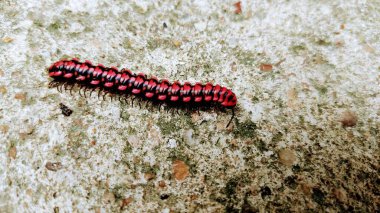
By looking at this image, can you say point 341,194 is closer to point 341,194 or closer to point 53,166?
point 341,194

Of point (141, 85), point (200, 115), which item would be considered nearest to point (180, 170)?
point (200, 115)

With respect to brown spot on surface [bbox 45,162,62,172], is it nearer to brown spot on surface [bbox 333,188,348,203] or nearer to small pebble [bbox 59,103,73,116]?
small pebble [bbox 59,103,73,116]

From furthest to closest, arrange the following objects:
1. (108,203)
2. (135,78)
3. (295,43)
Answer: (295,43)
(135,78)
(108,203)

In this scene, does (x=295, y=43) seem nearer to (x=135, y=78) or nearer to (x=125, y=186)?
(x=135, y=78)

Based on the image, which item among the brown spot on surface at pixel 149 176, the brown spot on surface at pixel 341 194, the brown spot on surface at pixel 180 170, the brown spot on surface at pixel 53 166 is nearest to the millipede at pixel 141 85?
the brown spot on surface at pixel 180 170

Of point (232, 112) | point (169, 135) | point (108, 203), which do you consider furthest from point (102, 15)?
point (108, 203)

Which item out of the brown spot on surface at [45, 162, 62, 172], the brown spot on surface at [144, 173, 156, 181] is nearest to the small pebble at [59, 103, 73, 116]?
the brown spot on surface at [45, 162, 62, 172]

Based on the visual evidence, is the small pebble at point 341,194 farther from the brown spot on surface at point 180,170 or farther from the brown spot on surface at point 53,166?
the brown spot on surface at point 53,166
